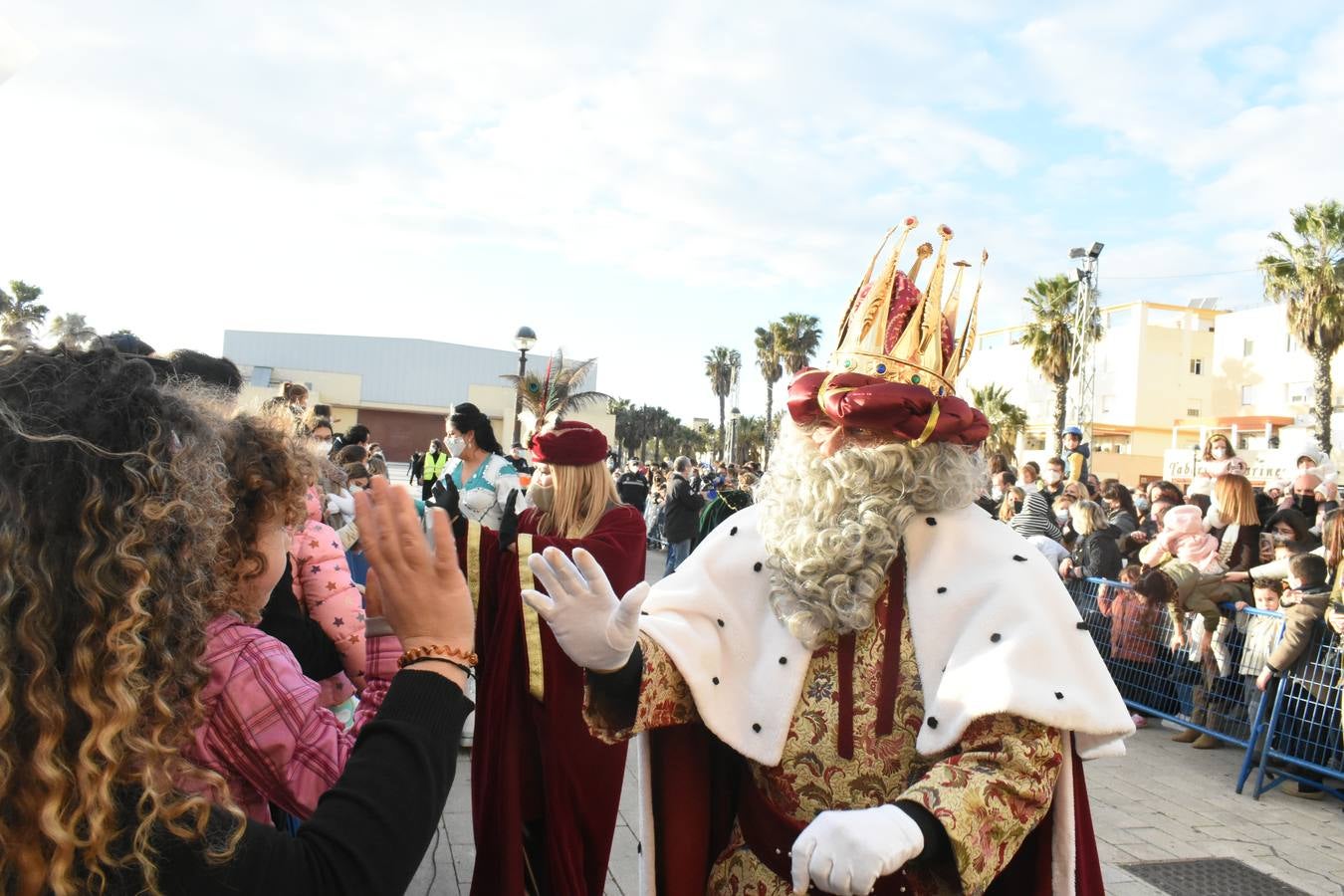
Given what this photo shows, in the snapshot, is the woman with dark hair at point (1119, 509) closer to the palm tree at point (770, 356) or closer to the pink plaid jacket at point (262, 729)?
the pink plaid jacket at point (262, 729)

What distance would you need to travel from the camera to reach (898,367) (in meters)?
2.37

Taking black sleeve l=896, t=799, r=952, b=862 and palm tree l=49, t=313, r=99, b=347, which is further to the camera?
black sleeve l=896, t=799, r=952, b=862

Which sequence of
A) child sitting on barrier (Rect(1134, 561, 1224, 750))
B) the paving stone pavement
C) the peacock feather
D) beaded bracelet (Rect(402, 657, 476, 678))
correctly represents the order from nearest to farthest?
beaded bracelet (Rect(402, 657, 476, 678)), the paving stone pavement, child sitting on barrier (Rect(1134, 561, 1224, 750)), the peacock feather

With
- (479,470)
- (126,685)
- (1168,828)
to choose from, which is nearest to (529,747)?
(126,685)

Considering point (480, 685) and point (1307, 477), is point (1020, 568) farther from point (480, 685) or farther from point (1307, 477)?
point (1307, 477)

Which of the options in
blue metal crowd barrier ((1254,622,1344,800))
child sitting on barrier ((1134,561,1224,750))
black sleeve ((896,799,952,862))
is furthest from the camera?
child sitting on barrier ((1134,561,1224,750))

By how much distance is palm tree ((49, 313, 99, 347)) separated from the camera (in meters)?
1.26

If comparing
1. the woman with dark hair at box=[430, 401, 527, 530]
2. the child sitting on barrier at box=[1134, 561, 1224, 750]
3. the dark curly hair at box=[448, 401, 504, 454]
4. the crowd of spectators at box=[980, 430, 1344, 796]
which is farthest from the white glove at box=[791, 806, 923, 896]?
the child sitting on barrier at box=[1134, 561, 1224, 750]

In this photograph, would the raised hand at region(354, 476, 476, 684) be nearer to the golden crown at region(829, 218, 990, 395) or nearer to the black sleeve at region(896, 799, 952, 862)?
the black sleeve at region(896, 799, 952, 862)

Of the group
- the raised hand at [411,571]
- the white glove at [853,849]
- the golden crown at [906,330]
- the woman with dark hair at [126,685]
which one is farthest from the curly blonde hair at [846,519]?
the woman with dark hair at [126,685]

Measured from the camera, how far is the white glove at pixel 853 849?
1.65 m

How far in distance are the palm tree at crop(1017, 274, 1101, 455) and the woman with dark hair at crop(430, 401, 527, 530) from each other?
1054 inches

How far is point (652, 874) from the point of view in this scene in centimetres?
231

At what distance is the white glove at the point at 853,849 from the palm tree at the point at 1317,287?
27.2 metres
